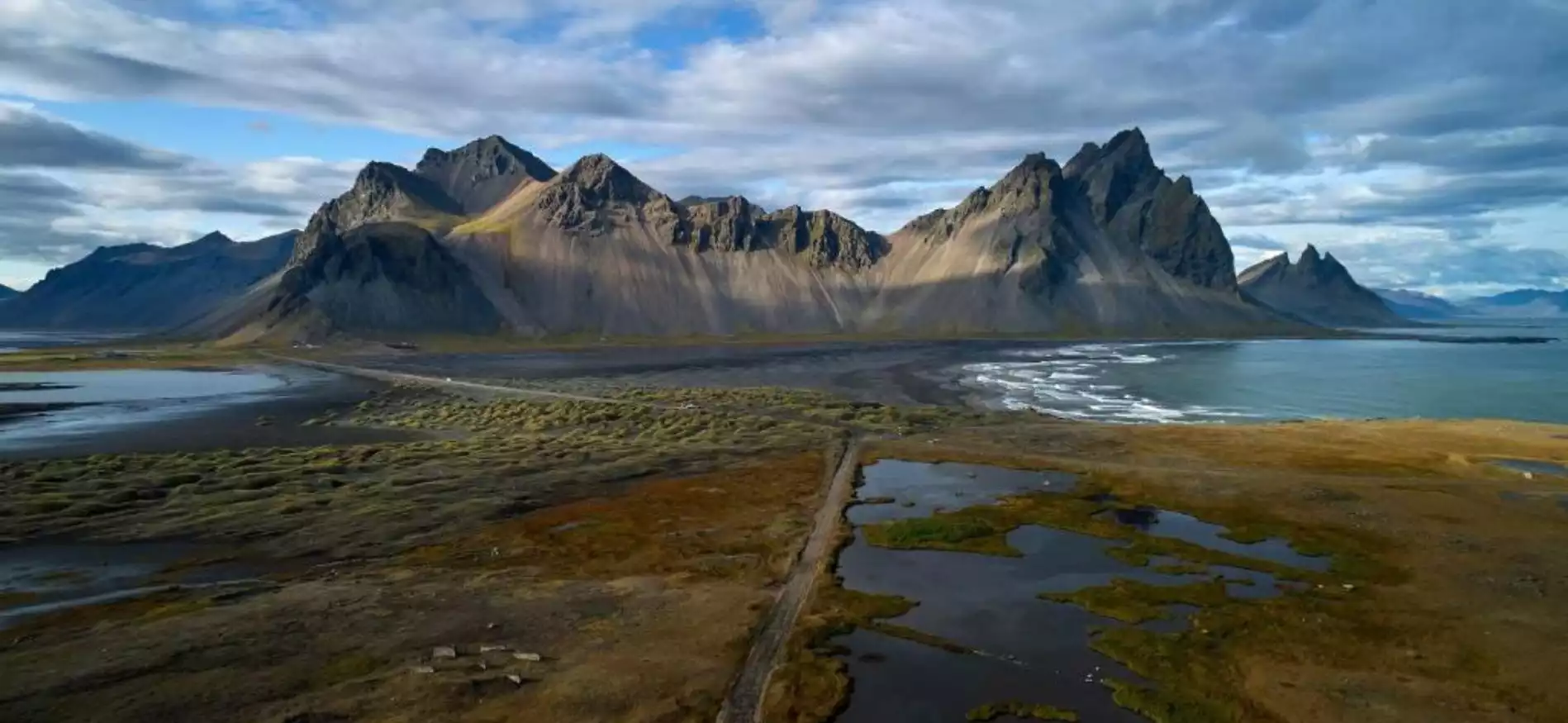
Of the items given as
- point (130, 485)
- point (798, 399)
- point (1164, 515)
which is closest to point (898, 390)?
point (798, 399)

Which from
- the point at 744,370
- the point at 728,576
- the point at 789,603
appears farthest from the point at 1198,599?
the point at 744,370

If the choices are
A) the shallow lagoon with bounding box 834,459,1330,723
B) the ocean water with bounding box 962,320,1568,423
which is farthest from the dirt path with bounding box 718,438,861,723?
the ocean water with bounding box 962,320,1568,423

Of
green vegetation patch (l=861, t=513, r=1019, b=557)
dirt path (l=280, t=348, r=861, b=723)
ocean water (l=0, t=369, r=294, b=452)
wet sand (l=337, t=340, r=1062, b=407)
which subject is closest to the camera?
dirt path (l=280, t=348, r=861, b=723)

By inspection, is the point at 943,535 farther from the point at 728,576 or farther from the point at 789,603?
the point at 789,603

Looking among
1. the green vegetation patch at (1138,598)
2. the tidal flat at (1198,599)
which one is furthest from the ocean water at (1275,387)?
the green vegetation patch at (1138,598)

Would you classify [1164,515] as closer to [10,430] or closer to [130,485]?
[130,485]

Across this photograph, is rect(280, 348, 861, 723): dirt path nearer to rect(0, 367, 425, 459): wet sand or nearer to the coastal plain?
the coastal plain

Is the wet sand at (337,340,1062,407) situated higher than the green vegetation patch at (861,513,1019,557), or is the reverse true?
the wet sand at (337,340,1062,407)
